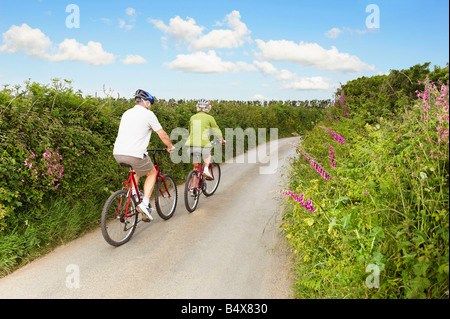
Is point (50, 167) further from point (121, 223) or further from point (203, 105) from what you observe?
point (203, 105)

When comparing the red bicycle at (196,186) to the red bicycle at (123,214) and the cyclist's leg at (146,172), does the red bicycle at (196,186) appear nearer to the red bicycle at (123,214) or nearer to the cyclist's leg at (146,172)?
the red bicycle at (123,214)

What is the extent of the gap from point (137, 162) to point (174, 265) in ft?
5.62

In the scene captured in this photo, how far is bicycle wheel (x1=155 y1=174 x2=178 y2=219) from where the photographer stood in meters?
5.92

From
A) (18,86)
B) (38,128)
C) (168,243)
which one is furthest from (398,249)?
(18,86)

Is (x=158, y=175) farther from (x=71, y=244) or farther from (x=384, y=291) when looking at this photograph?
(x=384, y=291)

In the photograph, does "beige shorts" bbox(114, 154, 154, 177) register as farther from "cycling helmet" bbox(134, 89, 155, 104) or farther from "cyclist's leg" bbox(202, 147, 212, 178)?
"cyclist's leg" bbox(202, 147, 212, 178)

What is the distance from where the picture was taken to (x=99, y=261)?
4.48 metres

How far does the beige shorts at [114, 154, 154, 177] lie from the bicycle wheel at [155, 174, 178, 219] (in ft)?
1.97

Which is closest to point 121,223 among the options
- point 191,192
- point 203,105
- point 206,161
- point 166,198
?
point 166,198

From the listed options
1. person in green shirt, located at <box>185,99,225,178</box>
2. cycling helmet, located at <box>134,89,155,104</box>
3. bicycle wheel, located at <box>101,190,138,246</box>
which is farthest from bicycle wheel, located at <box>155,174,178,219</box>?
cycling helmet, located at <box>134,89,155,104</box>

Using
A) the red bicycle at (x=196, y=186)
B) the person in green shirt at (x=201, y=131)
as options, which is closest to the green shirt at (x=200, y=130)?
the person in green shirt at (x=201, y=131)

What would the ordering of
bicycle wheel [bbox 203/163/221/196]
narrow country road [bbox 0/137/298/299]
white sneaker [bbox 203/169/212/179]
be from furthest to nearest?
bicycle wheel [bbox 203/163/221/196], white sneaker [bbox 203/169/212/179], narrow country road [bbox 0/137/298/299]

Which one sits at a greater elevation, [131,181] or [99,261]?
[131,181]
